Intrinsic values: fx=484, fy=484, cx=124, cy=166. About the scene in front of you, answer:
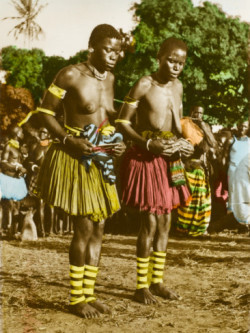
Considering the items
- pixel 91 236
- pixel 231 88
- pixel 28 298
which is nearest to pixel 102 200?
pixel 91 236

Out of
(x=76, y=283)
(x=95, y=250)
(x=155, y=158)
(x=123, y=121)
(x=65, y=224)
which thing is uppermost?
(x=123, y=121)

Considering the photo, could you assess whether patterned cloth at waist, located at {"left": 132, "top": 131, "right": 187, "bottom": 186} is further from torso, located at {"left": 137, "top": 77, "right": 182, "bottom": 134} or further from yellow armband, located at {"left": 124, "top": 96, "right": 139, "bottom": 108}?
yellow armband, located at {"left": 124, "top": 96, "right": 139, "bottom": 108}

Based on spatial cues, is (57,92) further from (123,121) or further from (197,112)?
(197,112)

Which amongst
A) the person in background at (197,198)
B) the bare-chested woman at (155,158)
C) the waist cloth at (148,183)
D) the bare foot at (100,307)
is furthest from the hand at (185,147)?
the person in background at (197,198)

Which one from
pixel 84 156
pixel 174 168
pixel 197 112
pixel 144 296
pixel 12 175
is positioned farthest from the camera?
pixel 12 175

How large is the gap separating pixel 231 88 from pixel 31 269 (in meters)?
4.54

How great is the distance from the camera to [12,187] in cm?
716

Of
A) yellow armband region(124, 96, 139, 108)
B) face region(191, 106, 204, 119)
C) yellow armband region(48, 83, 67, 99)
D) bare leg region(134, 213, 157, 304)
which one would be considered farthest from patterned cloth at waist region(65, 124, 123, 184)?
face region(191, 106, 204, 119)

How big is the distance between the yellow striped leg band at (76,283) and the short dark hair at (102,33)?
1624mm

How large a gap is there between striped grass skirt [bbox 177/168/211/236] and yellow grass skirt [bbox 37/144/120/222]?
11.9 feet

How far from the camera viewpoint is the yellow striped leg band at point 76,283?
346 cm

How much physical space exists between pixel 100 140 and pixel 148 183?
69cm

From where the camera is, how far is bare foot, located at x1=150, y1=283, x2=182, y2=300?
3938 mm

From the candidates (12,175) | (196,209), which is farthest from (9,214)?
(196,209)
